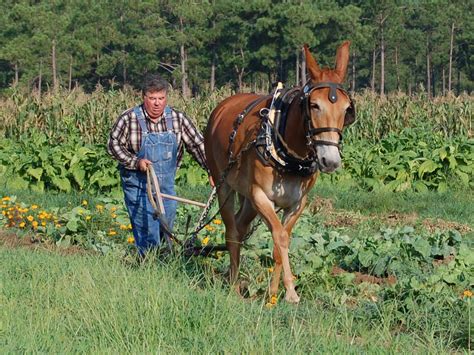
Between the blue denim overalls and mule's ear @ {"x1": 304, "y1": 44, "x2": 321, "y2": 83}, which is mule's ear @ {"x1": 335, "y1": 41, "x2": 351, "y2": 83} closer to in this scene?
mule's ear @ {"x1": 304, "y1": 44, "x2": 321, "y2": 83}

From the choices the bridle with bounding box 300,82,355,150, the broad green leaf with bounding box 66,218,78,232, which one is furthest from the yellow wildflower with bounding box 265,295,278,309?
the broad green leaf with bounding box 66,218,78,232

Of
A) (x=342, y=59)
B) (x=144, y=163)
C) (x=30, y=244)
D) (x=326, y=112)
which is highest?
(x=342, y=59)

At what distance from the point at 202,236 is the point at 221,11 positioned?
173 ft

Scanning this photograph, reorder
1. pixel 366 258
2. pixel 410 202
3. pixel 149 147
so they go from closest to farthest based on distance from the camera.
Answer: pixel 366 258 → pixel 149 147 → pixel 410 202

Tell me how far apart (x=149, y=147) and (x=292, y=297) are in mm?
2178

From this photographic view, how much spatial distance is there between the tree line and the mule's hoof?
152 feet

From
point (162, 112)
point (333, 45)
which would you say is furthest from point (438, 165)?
point (333, 45)

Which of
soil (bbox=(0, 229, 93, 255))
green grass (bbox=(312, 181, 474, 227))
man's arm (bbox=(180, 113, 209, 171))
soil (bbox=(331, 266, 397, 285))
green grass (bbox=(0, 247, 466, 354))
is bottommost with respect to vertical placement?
green grass (bbox=(312, 181, 474, 227))

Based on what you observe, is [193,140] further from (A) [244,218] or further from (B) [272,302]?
(B) [272,302]

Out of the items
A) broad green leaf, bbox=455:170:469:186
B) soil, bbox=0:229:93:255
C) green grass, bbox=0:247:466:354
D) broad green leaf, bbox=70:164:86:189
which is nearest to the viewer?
green grass, bbox=0:247:466:354

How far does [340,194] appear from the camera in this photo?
1428cm

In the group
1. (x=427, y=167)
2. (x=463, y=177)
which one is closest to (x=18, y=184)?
(x=427, y=167)

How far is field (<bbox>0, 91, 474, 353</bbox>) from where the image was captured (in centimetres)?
518

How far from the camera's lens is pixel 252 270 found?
25.6ft
